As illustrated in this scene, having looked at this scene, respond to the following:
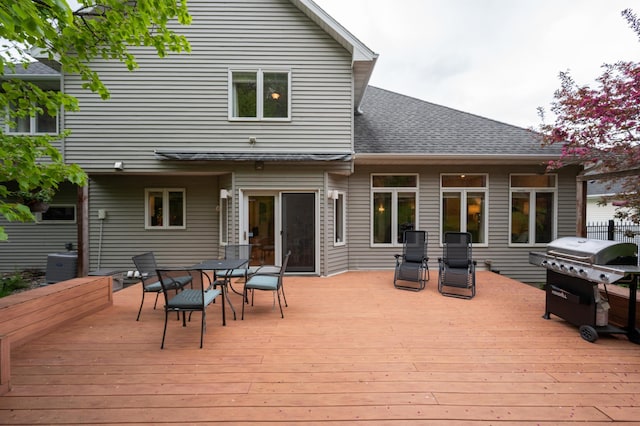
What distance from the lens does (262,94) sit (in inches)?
280

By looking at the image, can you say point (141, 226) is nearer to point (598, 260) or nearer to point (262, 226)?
point (262, 226)

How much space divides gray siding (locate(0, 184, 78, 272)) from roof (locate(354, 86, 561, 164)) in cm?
879

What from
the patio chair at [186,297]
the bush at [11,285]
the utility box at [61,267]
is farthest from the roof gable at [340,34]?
the bush at [11,285]

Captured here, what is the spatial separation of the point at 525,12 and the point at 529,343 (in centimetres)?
1454

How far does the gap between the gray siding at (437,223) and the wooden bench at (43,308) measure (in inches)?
217

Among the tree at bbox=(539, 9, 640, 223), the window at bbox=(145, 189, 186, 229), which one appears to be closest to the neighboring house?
the tree at bbox=(539, 9, 640, 223)

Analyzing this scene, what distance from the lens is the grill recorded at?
342cm

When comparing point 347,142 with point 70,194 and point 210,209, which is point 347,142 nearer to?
point 210,209

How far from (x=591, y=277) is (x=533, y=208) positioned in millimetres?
5310

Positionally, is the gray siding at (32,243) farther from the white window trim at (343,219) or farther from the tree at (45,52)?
the white window trim at (343,219)

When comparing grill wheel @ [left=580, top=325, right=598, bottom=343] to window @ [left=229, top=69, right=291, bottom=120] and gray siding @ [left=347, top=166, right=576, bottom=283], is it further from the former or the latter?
window @ [left=229, top=69, right=291, bottom=120]

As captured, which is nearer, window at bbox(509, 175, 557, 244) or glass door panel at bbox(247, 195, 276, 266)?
glass door panel at bbox(247, 195, 276, 266)

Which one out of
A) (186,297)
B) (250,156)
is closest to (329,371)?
(186,297)

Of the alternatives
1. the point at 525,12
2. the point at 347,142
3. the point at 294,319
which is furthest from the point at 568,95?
the point at 525,12
